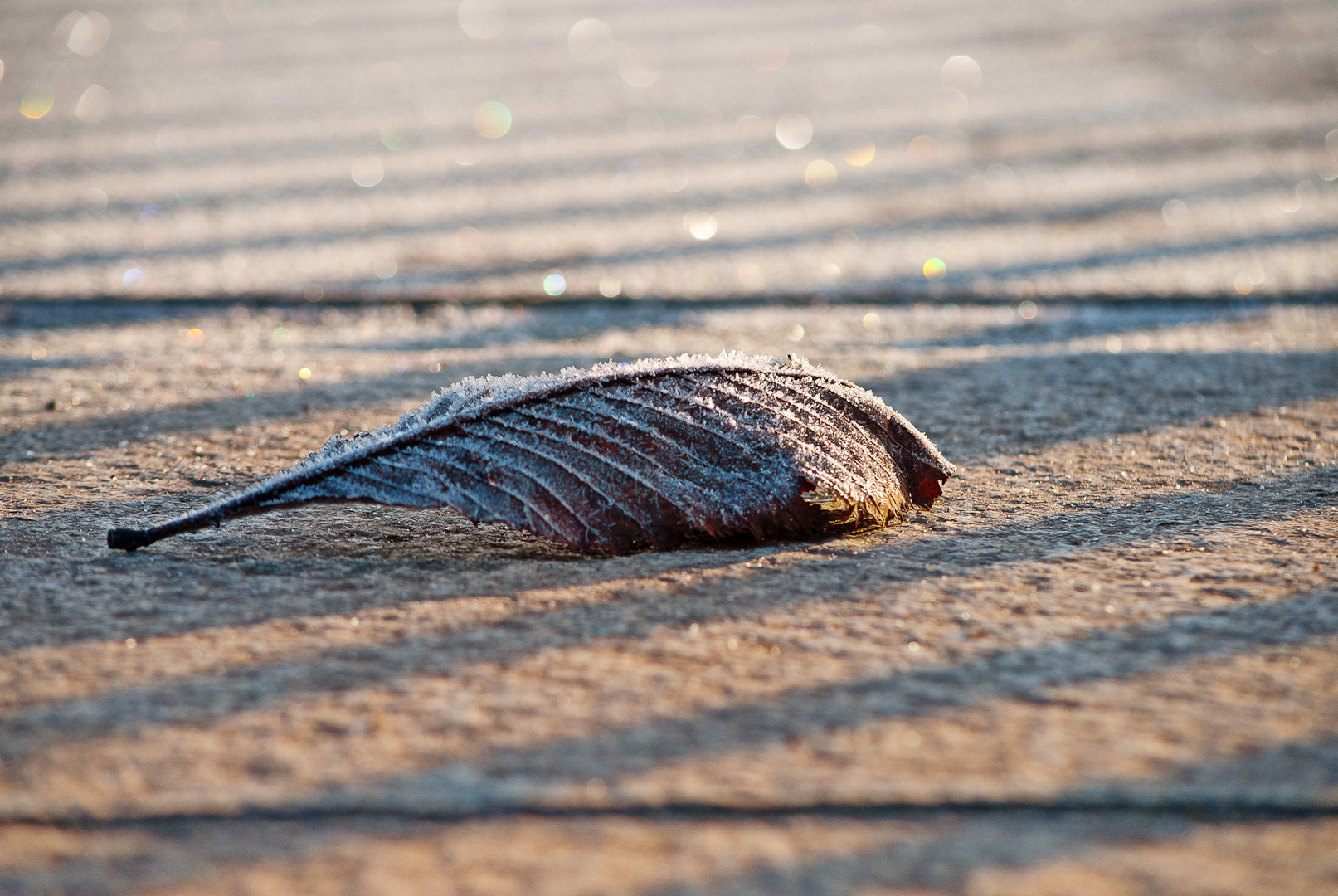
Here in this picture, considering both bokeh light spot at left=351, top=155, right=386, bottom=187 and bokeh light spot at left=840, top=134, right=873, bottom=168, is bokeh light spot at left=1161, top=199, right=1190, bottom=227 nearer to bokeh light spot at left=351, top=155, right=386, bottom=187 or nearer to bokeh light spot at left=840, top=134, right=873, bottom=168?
bokeh light spot at left=840, top=134, right=873, bottom=168

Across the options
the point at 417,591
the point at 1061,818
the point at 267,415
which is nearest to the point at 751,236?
the point at 267,415

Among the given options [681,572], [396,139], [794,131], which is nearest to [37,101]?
[396,139]

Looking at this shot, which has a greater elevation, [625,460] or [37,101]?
[37,101]

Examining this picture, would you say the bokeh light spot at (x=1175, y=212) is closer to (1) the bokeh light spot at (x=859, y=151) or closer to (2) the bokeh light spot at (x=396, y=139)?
(1) the bokeh light spot at (x=859, y=151)

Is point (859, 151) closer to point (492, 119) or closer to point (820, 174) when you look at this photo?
point (820, 174)

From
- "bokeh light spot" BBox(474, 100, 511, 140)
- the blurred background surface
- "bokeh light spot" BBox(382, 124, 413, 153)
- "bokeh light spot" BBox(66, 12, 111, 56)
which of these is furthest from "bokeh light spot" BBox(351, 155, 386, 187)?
"bokeh light spot" BBox(66, 12, 111, 56)

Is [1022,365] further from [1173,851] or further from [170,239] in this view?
[170,239]

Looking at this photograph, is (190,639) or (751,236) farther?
(751,236)
